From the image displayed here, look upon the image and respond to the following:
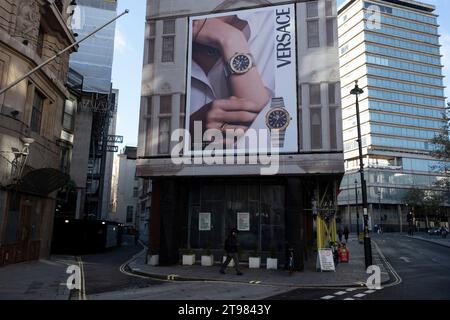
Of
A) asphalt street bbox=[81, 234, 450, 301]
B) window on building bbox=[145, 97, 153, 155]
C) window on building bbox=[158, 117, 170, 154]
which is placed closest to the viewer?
asphalt street bbox=[81, 234, 450, 301]

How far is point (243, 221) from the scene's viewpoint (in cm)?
2212

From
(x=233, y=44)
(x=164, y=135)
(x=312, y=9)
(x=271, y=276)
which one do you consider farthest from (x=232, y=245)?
(x=312, y=9)

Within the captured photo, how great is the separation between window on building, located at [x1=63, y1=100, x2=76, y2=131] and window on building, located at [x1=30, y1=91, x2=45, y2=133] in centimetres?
1498

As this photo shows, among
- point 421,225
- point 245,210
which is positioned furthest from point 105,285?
point 421,225

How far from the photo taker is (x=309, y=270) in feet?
65.1

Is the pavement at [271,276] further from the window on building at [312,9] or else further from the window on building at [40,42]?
the window on building at [40,42]

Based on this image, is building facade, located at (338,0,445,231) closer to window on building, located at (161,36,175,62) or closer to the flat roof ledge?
the flat roof ledge

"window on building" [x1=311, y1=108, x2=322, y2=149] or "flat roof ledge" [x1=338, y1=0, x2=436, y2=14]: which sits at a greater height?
"flat roof ledge" [x1=338, y1=0, x2=436, y2=14]

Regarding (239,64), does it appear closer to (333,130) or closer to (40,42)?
(333,130)

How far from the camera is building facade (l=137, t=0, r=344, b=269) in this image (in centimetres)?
2008

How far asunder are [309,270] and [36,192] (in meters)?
14.6

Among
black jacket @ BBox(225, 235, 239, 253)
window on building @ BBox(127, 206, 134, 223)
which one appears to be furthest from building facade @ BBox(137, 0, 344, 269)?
window on building @ BBox(127, 206, 134, 223)

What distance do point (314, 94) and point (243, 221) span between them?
25.3ft
